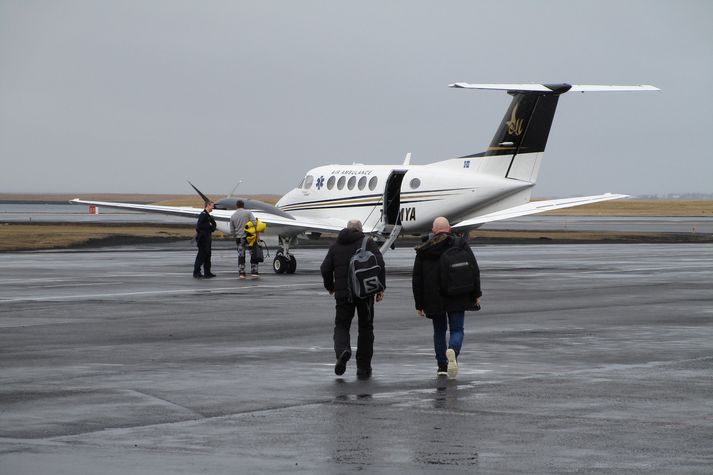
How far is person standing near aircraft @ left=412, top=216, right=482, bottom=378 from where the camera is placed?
14508 millimetres

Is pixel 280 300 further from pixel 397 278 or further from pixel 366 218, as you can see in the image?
pixel 366 218

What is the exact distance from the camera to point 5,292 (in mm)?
27359

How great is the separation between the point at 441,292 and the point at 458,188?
2154 cm

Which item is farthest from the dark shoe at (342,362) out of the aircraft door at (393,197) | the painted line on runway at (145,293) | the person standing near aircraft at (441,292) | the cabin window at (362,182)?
the cabin window at (362,182)

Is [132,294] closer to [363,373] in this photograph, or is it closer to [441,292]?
[363,373]

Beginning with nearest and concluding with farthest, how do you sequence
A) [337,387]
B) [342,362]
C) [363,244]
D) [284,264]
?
[337,387], [342,362], [363,244], [284,264]

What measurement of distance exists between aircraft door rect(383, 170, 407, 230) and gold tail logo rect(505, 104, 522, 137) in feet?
11.0

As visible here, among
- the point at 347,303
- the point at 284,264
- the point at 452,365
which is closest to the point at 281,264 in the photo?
the point at 284,264

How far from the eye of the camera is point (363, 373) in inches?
571

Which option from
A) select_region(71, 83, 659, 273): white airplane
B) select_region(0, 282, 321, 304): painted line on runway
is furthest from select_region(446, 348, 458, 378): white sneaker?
select_region(71, 83, 659, 273): white airplane

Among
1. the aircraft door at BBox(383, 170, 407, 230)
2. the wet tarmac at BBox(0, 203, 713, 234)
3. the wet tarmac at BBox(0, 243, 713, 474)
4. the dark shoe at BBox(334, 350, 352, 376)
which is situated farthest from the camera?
the wet tarmac at BBox(0, 203, 713, 234)

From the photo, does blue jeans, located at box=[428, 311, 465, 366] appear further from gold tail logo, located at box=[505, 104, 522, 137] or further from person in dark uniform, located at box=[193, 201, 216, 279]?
gold tail logo, located at box=[505, 104, 522, 137]

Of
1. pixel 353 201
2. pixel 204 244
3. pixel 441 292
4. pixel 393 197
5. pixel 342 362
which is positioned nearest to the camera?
pixel 342 362

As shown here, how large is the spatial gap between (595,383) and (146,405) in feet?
16.2
